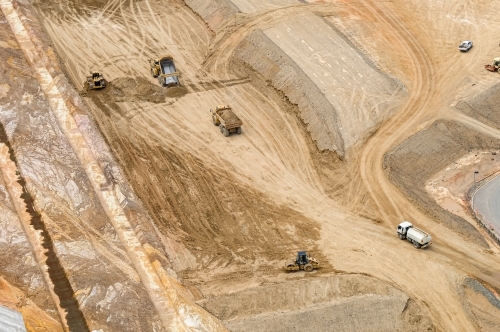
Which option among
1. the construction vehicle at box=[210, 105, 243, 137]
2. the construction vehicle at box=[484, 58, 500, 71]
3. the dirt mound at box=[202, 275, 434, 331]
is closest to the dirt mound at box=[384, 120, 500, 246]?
the construction vehicle at box=[484, 58, 500, 71]

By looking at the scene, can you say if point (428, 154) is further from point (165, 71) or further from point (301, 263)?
point (165, 71)

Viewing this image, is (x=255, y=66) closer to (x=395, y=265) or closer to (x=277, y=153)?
(x=277, y=153)

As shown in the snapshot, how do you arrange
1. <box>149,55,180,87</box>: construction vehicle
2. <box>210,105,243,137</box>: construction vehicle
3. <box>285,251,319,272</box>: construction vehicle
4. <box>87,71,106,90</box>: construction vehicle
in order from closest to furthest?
1. <box>285,251,319,272</box>: construction vehicle
2. <box>210,105,243,137</box>: construction vehicle
3. <box>87,71,106,90</box>: construction vehicle
4. <box>149,55,180,87</box>: construction vehicle

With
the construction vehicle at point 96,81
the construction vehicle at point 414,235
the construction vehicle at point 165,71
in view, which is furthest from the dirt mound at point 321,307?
the construction vehicle at point 96,81

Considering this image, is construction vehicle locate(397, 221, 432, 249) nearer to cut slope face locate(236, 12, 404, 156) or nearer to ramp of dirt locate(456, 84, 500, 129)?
cut slope face locate(236, 12, 404, 156)

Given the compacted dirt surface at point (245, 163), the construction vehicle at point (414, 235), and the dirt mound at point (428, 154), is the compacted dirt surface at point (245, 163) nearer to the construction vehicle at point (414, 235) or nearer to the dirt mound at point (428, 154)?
the dirt mound at point (428, 154)

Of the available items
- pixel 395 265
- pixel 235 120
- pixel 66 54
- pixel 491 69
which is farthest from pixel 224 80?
pixel 395 265

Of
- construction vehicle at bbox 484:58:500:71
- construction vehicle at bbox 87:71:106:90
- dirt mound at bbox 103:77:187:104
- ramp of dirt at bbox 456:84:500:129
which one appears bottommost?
dirt mound at bbox 103:77:187:104
